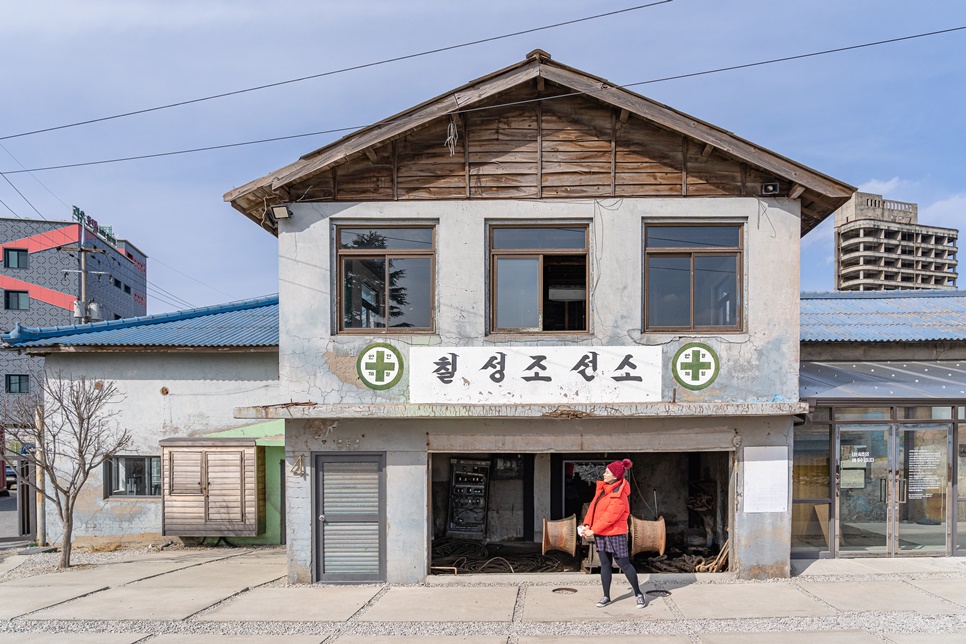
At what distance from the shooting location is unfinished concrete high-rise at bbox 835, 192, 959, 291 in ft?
205

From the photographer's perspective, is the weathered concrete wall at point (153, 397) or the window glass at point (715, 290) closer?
the window glass at point (715, 290)

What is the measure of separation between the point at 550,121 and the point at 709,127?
2239mm

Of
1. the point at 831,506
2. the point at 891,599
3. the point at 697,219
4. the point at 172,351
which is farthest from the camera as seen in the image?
the point at 172,351

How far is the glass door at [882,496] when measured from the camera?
10.4 meters

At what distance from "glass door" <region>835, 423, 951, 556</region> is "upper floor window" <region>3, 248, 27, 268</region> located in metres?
45.1

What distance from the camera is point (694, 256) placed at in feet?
30.8

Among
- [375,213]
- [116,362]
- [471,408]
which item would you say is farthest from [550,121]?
[116,362]

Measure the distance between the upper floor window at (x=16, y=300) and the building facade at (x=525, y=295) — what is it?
3845 cm

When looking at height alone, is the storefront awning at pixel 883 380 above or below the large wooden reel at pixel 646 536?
above

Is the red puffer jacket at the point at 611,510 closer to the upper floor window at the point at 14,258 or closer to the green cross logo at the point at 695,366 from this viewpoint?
the green cross logo at the point at 695,366

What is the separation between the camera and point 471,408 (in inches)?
347

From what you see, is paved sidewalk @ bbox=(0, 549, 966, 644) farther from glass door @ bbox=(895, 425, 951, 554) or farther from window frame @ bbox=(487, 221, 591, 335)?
window frame @ bbox=(487, 221, 591, 335)

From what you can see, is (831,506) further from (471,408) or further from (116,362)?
(116,362)

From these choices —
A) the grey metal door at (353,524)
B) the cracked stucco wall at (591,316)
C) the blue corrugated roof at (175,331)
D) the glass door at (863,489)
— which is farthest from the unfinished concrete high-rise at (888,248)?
the grey metal door at (353,524)
